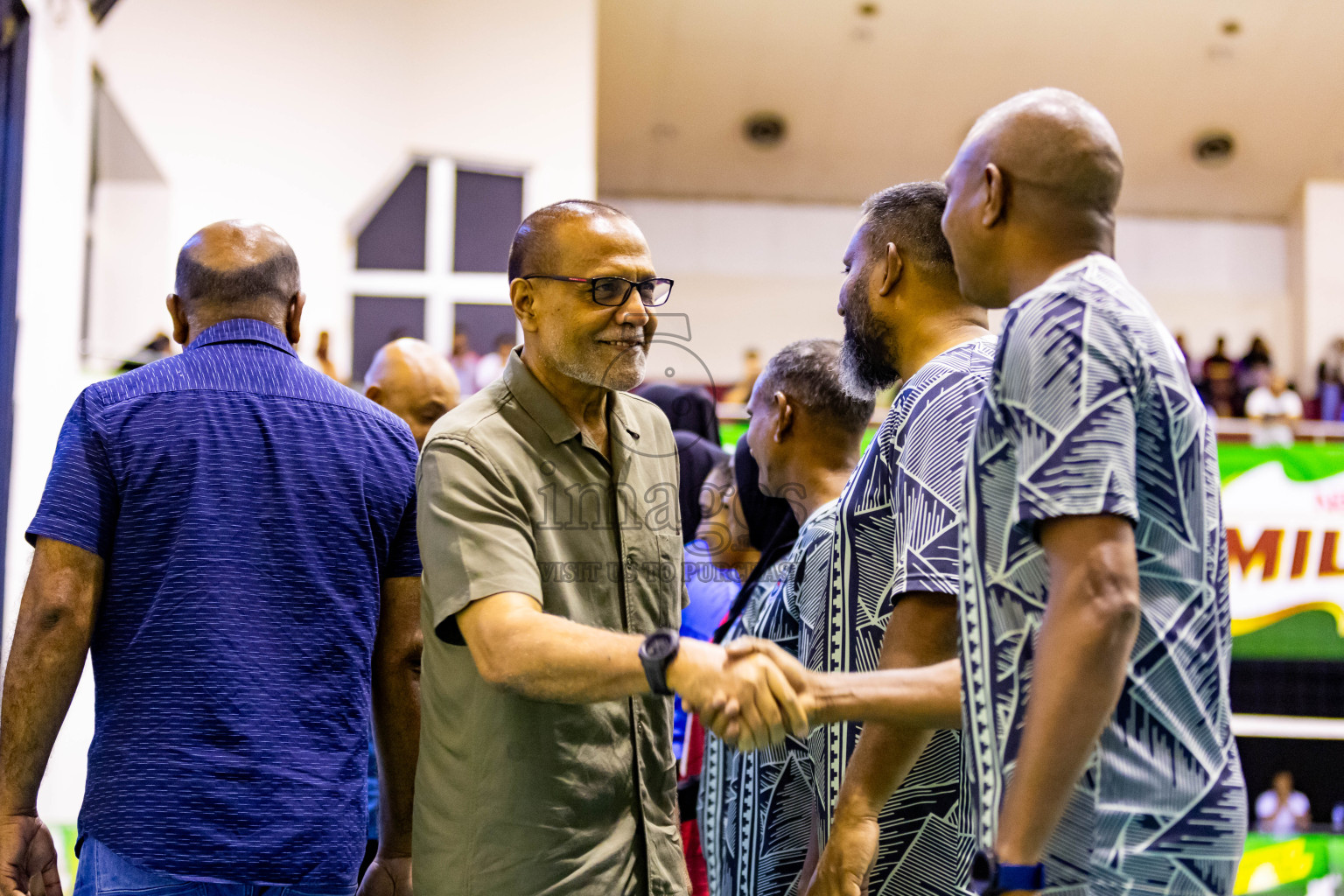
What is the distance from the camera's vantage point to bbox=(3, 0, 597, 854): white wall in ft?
32.4

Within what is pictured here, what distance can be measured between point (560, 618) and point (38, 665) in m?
0.93

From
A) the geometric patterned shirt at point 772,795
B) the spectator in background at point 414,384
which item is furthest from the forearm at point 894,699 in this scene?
the spectator in background at point 414,384

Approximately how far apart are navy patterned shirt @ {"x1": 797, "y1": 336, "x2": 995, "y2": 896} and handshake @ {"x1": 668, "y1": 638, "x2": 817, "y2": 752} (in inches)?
9.2

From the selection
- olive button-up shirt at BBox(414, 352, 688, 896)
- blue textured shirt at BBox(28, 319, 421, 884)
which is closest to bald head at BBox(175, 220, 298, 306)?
blue textured shirt at BBox(28, 319, 421, 884)

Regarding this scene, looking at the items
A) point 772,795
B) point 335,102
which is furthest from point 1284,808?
point 335,102

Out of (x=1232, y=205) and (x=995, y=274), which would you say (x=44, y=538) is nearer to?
(x=995, y=274)

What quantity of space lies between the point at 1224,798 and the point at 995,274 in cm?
69

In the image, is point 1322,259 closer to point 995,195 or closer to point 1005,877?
point 995,195

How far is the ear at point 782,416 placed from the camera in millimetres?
2604

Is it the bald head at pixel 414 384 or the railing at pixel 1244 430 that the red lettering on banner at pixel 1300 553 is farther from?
the bald head at pixel 414 384

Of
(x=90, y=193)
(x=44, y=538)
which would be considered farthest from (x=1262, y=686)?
(x=90, y=193)

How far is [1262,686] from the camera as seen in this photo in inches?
276

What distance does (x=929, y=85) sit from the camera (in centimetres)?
1443

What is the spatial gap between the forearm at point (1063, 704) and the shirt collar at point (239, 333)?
4.95ft
